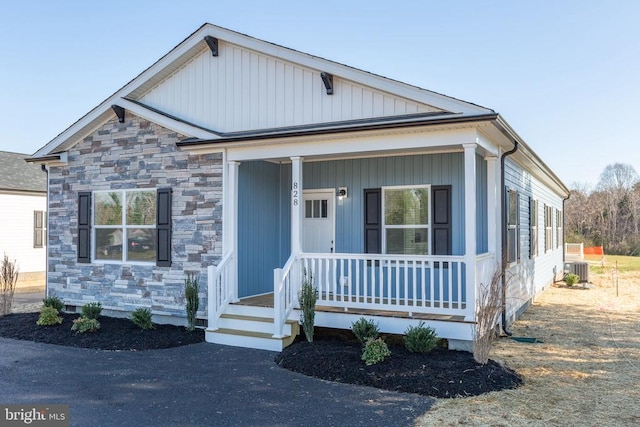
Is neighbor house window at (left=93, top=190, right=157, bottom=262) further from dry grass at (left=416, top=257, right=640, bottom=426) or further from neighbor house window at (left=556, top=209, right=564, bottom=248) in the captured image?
neighbor house window at (left=556, top=209, right=564, bottom=248)

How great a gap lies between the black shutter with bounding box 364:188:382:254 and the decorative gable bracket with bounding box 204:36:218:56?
13.0 ft

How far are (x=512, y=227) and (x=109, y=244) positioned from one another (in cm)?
807

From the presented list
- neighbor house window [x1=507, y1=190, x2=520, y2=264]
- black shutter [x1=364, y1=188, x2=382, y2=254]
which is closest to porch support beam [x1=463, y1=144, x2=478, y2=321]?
black shutter [x1=364, y1=188, x2=382, y2=254]

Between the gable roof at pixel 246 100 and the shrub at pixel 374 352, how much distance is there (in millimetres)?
3180

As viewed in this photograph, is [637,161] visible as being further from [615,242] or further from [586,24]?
[586,24]

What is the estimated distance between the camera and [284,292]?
25.9 feet

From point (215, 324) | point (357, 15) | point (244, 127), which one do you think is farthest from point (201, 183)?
point (357, 15)

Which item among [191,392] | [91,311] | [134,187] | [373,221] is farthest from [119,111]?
[191,392]

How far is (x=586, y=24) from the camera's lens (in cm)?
1370

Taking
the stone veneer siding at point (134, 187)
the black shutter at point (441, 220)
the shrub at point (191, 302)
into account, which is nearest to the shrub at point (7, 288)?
the stone veneer siding at point (134, 187)

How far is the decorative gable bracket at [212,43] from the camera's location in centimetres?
949

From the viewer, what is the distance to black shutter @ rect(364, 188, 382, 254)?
9.25m

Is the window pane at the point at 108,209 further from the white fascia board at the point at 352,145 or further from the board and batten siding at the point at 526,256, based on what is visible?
the board and batten siding at the point at 526,256

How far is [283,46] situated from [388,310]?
192 inches
